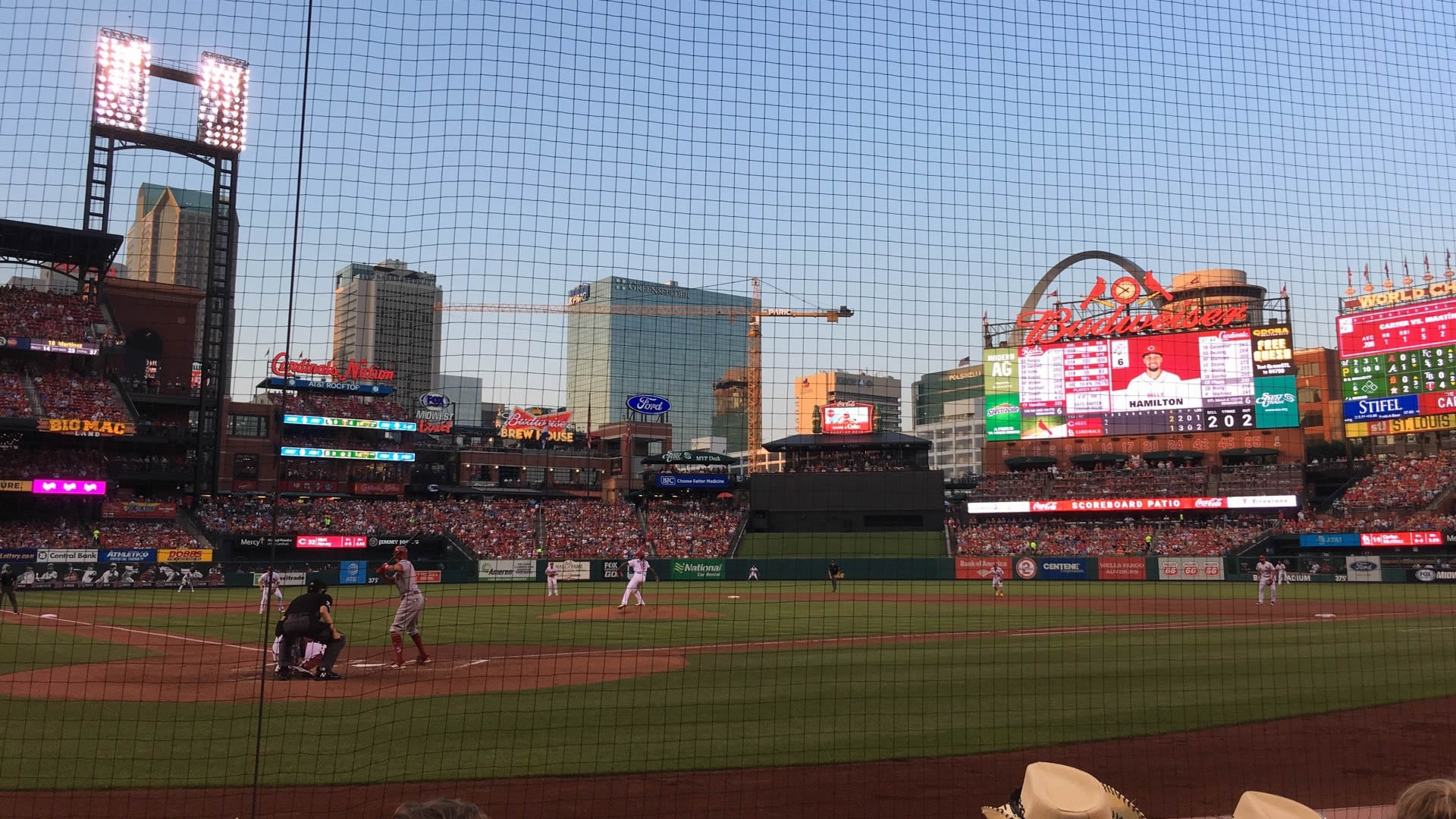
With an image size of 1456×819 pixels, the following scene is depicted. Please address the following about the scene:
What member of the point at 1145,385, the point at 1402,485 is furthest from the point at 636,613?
the point at 1402,485

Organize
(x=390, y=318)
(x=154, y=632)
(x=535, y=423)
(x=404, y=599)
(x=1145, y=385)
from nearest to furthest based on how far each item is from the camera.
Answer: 1. (x=390, y=318)
2. (x=404, y=599)
3. (x=154, y=632)
4. (x=1145, y=385)
5. (x=535, y=423)

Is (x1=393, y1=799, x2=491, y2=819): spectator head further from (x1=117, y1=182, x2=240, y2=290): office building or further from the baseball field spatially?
(x1=117, y1=182, x2=240, y2=290): office building

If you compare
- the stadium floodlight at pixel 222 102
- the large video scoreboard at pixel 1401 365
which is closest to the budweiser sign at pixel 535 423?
the large video scoreboard at pixel 1401 365

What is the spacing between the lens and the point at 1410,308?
156 ft

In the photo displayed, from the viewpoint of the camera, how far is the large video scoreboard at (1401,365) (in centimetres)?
4703

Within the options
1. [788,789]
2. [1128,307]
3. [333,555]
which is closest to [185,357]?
[333,555]

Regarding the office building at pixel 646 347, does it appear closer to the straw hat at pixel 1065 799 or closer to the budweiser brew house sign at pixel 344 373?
the straw hat at pixel 1065 799

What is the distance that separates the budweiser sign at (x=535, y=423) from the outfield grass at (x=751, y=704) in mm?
45620

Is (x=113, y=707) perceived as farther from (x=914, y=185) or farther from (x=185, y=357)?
(x=185, y=357)

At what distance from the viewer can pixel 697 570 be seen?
138 ft

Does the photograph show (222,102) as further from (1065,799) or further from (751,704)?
(1065,799)

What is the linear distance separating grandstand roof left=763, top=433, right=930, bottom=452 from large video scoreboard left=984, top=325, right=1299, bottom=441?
4797 millimetres

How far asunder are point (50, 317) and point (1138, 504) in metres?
48.1

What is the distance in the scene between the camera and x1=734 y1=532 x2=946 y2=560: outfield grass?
48125mm
